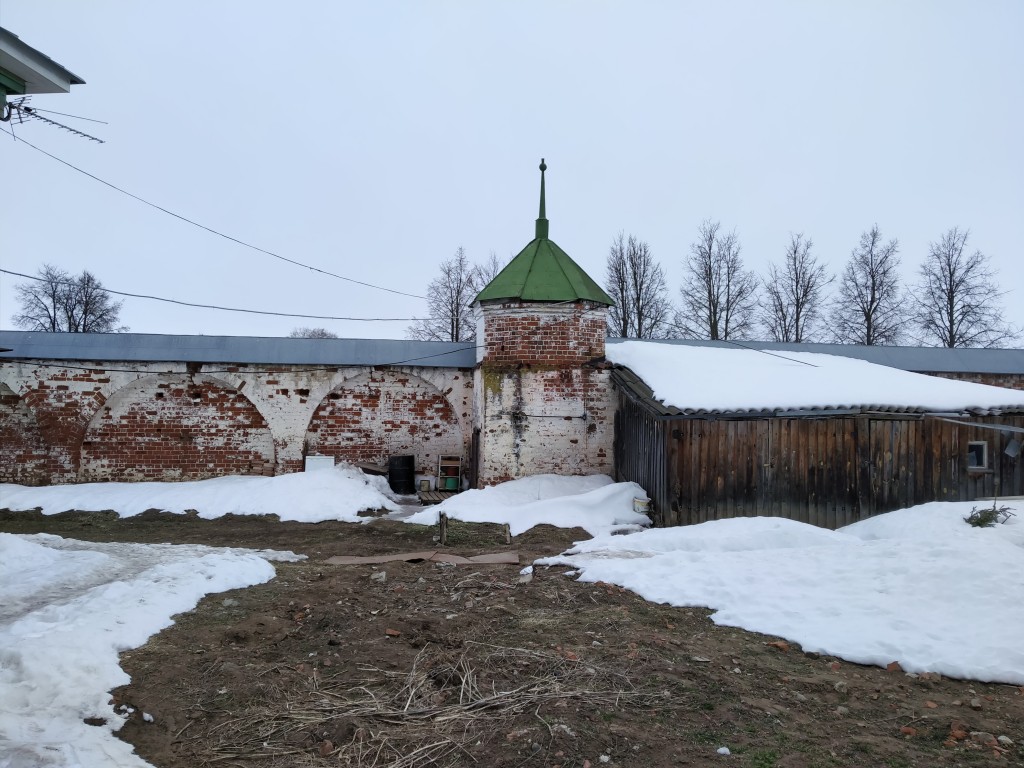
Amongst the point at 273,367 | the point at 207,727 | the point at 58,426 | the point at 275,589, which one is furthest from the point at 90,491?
the point at 207,727

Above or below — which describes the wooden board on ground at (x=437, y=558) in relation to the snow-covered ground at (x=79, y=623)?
below

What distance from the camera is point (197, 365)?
47.5 feet

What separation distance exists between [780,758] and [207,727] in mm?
3227

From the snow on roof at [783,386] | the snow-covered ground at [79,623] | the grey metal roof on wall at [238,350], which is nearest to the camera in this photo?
the snow-covered ground at [79,623]

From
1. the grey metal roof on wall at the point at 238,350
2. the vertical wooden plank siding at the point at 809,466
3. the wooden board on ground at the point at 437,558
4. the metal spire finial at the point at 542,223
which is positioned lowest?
the wooden board on ground at the point at 437,558

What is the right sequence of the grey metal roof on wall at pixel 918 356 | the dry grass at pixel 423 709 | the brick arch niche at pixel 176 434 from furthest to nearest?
the grey metal roof on wall at pixel 918 356 < the brick arch niche at pixel 176 434 < the dry grass at pixel 423 709

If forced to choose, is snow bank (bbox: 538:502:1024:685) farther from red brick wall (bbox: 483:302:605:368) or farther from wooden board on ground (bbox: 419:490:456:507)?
wooden board on ground (bbox: 419:490:456:507)

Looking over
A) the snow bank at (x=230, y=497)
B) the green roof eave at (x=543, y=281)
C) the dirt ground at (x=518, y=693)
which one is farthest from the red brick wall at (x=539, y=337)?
the dirt ground at (x=518, y=693)

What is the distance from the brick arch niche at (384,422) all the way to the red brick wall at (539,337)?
2.45m

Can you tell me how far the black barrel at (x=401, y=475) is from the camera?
14453mm

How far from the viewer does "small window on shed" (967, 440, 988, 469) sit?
1173 cm

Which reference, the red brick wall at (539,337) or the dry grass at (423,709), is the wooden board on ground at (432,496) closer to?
the red brick wall at (539,337)

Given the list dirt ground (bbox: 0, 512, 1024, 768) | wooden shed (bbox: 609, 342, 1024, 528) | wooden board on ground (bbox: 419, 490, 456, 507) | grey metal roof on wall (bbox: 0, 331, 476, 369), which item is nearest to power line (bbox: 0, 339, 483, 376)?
grey metal roof on wall (bbox: 0, 331, 476, 369)

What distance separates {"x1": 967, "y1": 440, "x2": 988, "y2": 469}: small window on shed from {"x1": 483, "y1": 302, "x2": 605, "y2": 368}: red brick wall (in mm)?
6711
